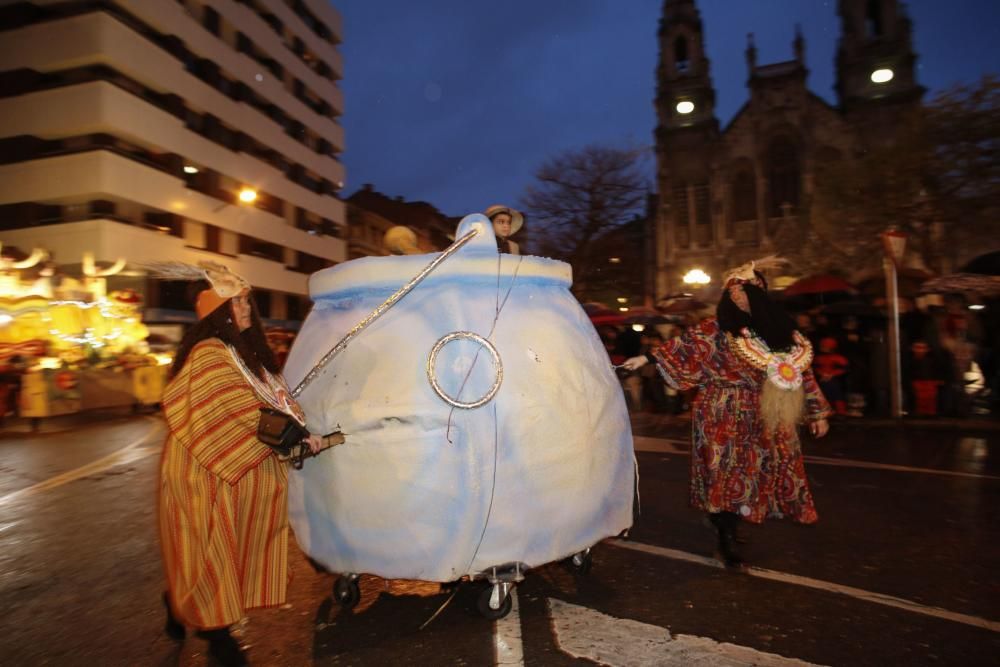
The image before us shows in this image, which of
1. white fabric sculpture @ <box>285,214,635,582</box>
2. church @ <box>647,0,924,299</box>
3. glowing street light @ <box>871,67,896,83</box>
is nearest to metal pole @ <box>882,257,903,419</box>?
white fabric sculpture @ <box>285,214,635,582</box>

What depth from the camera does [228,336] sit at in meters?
3.06

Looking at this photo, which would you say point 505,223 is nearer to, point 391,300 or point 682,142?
point 391,300

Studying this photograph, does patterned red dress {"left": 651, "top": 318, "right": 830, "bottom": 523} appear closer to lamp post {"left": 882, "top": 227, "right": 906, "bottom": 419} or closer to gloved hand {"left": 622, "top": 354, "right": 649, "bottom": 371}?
gloved hand {"left": 622, "top": 354, "right": 649, "bottom": 371}

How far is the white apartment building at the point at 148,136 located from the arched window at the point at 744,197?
28.9 m

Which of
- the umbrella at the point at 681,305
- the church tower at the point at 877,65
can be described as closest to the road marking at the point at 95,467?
the umbrella at the point at 681,305

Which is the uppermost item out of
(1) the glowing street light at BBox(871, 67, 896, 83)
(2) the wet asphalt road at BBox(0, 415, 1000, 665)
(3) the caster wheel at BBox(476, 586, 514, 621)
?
(1) the glowing street light at BBox(871, 67, 896, 83)

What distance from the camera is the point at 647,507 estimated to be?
5.72 meters

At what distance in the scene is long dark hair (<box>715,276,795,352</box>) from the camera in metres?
4.20

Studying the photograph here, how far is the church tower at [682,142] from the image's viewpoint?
46.8 m

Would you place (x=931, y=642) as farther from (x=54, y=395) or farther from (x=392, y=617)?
(x=54, y=395)

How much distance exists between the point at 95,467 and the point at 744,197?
44715 mm

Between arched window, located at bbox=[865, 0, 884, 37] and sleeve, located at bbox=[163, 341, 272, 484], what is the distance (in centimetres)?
5293

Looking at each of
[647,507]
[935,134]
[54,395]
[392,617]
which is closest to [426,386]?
[392,617]

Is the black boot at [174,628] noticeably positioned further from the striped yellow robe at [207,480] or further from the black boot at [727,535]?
the black boot at [727,535]
